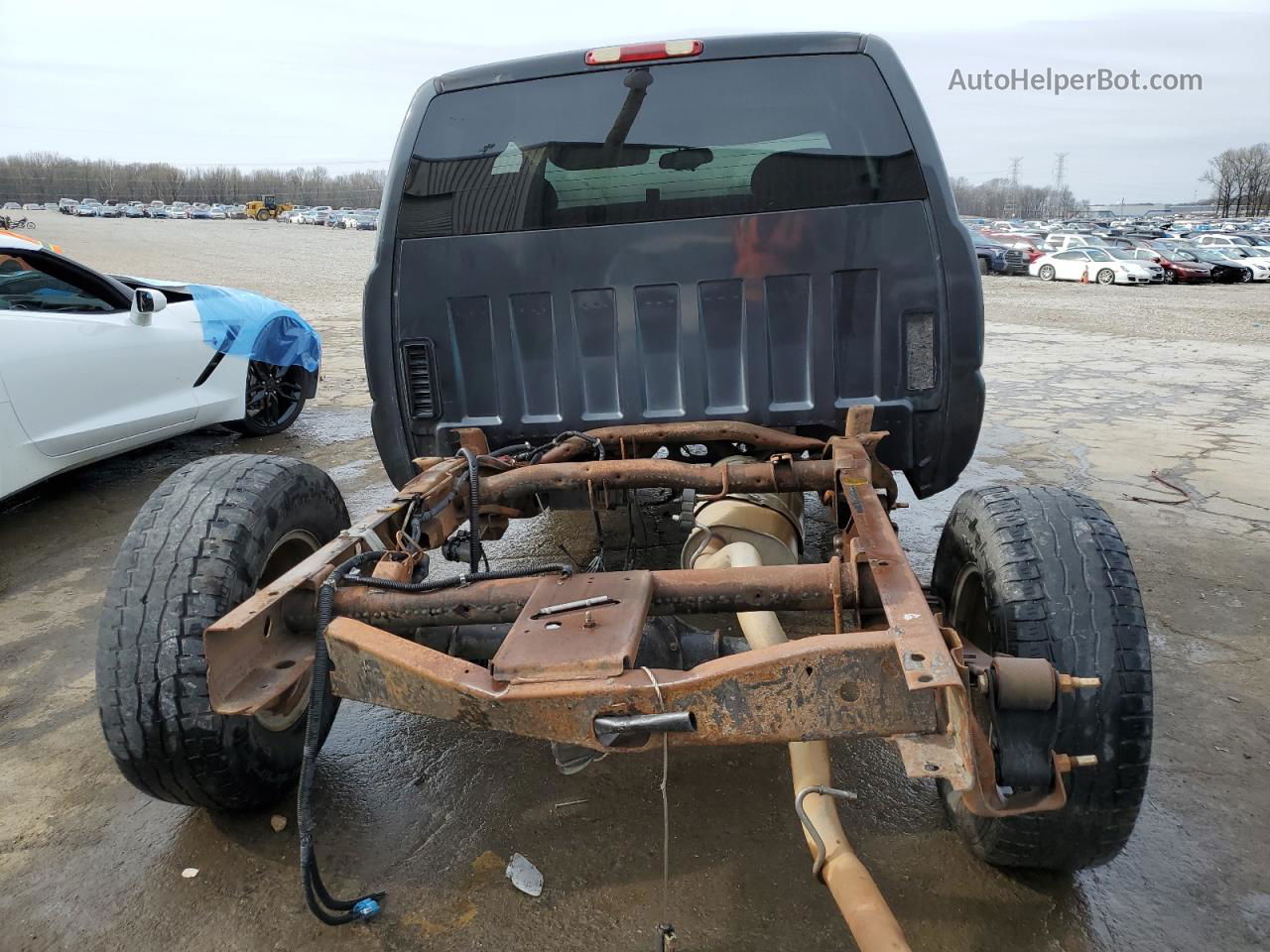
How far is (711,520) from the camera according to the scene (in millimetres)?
3094

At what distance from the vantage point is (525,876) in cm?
240

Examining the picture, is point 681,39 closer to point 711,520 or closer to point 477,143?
point 477,143

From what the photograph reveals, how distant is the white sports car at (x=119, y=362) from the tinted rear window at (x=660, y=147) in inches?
113

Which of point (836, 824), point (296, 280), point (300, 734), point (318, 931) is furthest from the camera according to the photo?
point (296, 280)

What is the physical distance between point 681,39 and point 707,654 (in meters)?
2.31

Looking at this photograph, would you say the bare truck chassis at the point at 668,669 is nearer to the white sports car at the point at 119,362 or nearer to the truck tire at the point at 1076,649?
the truck tire at the point at 1076,649

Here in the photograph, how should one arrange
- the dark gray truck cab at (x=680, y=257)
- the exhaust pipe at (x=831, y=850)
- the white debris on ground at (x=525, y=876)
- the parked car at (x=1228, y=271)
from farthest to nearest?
1. the parked car at (x=1228, y=271)
2. the dark gray truck cab at (x=680, y=257)
3. the white debris on ground at (x=525, y=876)
4. the exhaust pipe at (x=831, y=850)

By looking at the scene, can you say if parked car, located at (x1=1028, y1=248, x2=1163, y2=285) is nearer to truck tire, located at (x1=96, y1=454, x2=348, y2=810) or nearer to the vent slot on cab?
the vent slot on cab

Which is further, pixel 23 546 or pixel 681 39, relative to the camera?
pixel 23 546

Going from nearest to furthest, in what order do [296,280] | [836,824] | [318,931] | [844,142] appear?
[836,824] → [318,931] → [844,142] → [296,280]

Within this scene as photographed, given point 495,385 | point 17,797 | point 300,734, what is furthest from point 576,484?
point 17,797

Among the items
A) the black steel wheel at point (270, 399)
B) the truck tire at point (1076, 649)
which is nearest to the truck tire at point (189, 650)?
the truck tire at point (1076, 649)

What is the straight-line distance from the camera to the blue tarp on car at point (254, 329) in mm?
6531

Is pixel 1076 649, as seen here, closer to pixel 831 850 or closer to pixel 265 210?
pixel 831 850
